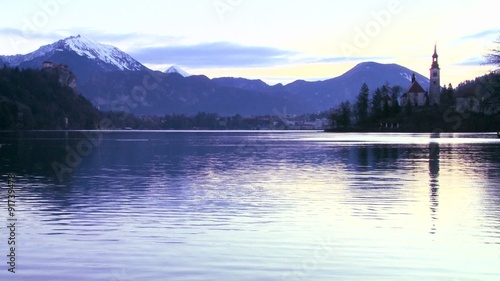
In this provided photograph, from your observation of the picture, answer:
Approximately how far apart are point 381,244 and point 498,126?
165488 mm

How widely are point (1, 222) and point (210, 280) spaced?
11.2m

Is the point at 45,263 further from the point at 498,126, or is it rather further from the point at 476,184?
the point at 498,126

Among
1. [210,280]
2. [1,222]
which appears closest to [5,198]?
[1,222]

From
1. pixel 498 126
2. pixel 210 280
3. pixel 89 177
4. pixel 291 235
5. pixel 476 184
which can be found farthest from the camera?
pixel 498 126

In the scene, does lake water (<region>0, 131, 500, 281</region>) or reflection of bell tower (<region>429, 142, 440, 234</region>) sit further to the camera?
reflection of bell tower (<region>429, 142, 440, 234</region>)

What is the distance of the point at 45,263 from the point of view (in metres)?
16.7

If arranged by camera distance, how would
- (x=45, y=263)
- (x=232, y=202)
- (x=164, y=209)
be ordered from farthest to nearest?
(x=232, y=202), (x=164, y=209), (x=45, y=263)

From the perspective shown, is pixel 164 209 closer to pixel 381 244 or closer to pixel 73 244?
pixel 73 244

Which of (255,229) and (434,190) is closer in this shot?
(255,229)

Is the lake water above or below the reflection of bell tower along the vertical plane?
above

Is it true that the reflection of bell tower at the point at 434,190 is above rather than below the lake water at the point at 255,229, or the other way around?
below

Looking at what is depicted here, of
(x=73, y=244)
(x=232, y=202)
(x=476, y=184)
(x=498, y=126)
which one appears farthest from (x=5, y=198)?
(x=498, y=126)

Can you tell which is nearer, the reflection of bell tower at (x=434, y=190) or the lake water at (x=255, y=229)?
the lake water at (x=255, y=229)

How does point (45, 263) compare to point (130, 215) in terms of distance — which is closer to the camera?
point (45, 263)
